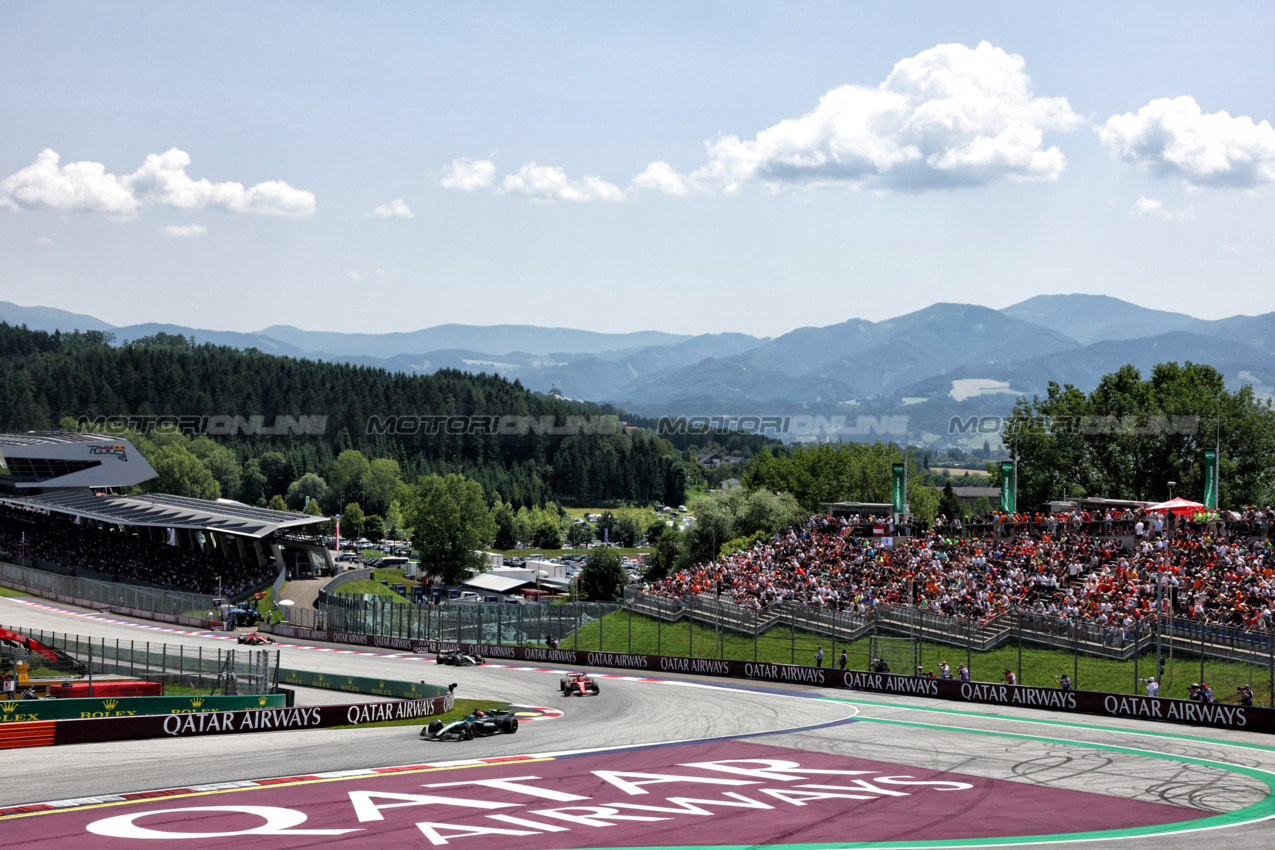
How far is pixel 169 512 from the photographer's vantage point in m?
85.4

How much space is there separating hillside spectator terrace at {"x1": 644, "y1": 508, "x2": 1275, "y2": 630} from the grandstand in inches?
1441

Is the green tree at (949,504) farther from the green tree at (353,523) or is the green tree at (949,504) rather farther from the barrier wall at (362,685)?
the green tree at (353,523)

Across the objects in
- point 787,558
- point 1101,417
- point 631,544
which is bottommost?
point 631,544

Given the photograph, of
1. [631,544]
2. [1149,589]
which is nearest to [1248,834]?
[1149,589]

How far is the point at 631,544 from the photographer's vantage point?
544 ft

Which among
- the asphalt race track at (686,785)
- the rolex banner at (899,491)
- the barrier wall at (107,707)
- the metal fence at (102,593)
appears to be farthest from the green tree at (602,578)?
the barrier wall at (107,707)

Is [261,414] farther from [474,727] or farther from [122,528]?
[474,727]

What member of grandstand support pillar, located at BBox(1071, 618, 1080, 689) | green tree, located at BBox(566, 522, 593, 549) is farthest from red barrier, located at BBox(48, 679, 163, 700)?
green tree, located at BBox(566, 522, 593, 549)

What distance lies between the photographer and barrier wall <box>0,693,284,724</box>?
29453 mm

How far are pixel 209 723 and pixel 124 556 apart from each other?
192 feet

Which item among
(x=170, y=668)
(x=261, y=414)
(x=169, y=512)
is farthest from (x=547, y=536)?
(x=170, y=668)

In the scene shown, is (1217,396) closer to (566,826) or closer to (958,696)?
(958,696)

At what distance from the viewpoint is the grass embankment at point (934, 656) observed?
35.1 metres

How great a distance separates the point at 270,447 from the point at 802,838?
567 feet
